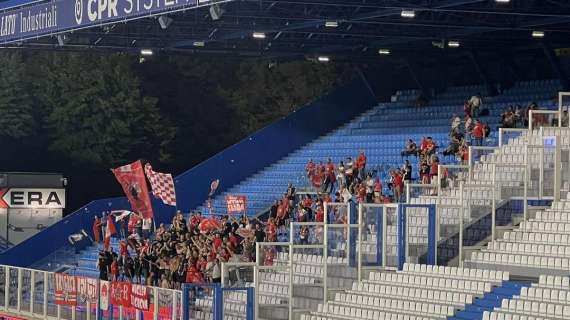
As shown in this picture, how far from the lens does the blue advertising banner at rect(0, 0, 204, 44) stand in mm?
31188

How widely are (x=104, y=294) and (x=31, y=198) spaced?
508 inches

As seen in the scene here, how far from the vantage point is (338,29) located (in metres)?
35.1

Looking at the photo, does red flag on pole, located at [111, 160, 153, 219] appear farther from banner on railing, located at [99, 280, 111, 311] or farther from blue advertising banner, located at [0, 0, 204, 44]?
banner on railing, located at [99, 280, 111, 311]

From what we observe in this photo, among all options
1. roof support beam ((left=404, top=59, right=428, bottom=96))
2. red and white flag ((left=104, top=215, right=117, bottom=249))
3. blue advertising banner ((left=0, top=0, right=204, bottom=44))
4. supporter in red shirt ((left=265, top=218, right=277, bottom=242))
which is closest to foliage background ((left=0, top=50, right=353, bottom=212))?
roof support beam ((left=404, top=59, right=428, bottom=96))

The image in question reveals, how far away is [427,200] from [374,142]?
34.3ft

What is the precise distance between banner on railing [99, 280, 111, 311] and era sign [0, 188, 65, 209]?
40.2 feet

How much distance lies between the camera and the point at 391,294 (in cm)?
2417

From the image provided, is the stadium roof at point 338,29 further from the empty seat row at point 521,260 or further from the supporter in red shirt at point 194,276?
the empty seat row at point 521,260

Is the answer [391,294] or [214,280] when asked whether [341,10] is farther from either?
[391,294]

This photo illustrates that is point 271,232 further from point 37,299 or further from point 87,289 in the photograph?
point 37,299

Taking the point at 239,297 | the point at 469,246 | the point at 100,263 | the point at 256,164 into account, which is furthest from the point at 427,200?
the point at 256,164

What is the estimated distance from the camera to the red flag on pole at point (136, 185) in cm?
3491

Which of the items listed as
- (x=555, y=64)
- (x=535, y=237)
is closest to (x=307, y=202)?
(x=555, y=64)

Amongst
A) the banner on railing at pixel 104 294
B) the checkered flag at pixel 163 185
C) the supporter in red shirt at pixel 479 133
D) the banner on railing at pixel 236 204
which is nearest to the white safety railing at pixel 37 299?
the banner on railing at pixel 104 294
